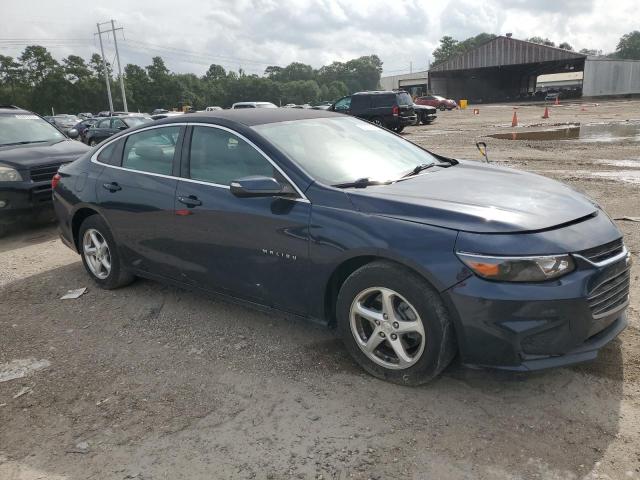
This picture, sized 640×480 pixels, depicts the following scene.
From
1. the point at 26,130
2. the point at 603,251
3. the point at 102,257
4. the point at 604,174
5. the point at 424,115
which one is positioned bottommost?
the point at 604,174

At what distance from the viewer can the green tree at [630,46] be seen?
134125mm

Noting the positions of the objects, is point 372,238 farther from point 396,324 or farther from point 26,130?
point 26,130

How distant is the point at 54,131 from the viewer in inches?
351

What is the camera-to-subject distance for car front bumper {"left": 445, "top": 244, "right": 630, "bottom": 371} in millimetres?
2719

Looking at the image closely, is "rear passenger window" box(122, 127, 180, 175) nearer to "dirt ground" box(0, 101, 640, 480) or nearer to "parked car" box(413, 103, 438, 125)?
"dirt ground" box(0, 101, 640, 480)

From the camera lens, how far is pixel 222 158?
13.1 feet

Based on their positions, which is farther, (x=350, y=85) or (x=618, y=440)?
(x=350, y=85)

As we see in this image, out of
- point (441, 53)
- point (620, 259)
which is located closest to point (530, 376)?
point (620, 259)

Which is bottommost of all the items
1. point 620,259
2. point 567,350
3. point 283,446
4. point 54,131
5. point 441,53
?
point 283,446

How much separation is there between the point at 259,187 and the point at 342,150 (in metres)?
0.83

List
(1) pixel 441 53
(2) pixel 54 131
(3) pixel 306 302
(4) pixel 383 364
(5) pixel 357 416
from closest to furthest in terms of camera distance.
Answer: (5) pixel 357 416, (4) pixel 383 364, (3) pixel 306 302, (2) pixel 54 131, (1) pixel 441 53

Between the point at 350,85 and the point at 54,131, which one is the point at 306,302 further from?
the point at 350,85

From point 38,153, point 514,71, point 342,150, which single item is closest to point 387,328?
point 342,150

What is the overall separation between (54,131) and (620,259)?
8716 mm
